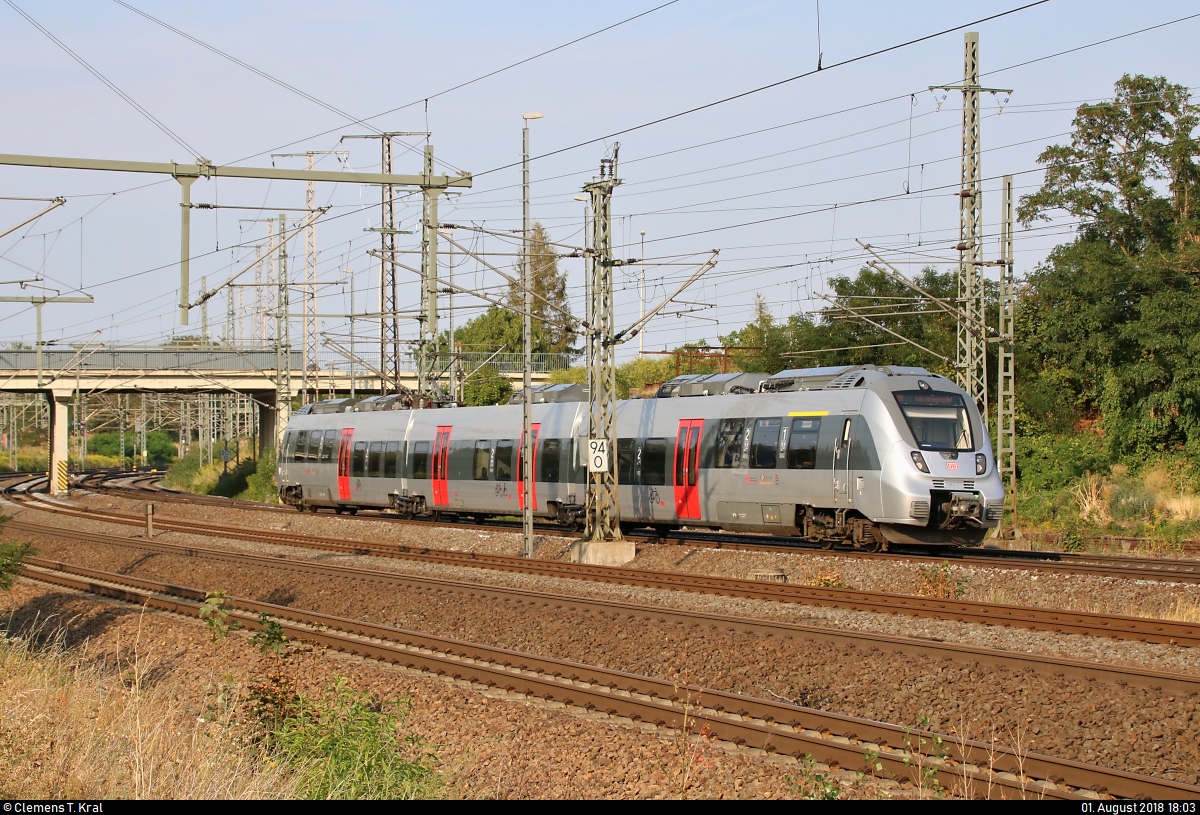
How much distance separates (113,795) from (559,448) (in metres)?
19.4

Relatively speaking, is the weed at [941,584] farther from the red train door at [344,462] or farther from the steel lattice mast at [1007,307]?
the red train door at [344,462]

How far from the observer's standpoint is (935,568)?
55.1 ft

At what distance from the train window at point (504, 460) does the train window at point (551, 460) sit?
102 centimetres

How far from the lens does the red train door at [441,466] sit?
97.2ft

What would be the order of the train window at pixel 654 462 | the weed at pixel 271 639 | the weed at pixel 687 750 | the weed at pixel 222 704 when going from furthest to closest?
1. the train window at pixel 654 462
2. the weed at pixel 271 639
3. the weed at pixel 222 704
4. the weed at pixel 687 750

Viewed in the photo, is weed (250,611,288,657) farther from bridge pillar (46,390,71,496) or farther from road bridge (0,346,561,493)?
bridge pillar (46,390,71,496)

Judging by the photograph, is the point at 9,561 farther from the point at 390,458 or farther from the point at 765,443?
the point at 390,458

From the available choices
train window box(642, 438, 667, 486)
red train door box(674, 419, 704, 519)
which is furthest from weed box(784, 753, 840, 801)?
train window box(642, 438, 667, 486)

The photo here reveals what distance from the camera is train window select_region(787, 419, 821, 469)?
65.1 feet

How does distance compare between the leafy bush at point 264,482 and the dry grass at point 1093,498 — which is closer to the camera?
the dry grass at point 1093,498

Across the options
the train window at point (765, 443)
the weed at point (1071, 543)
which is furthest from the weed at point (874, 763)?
the weed at point (1071, 543)

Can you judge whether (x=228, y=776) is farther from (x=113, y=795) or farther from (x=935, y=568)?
(x=935, y=568)

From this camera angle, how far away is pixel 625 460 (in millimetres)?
24281
